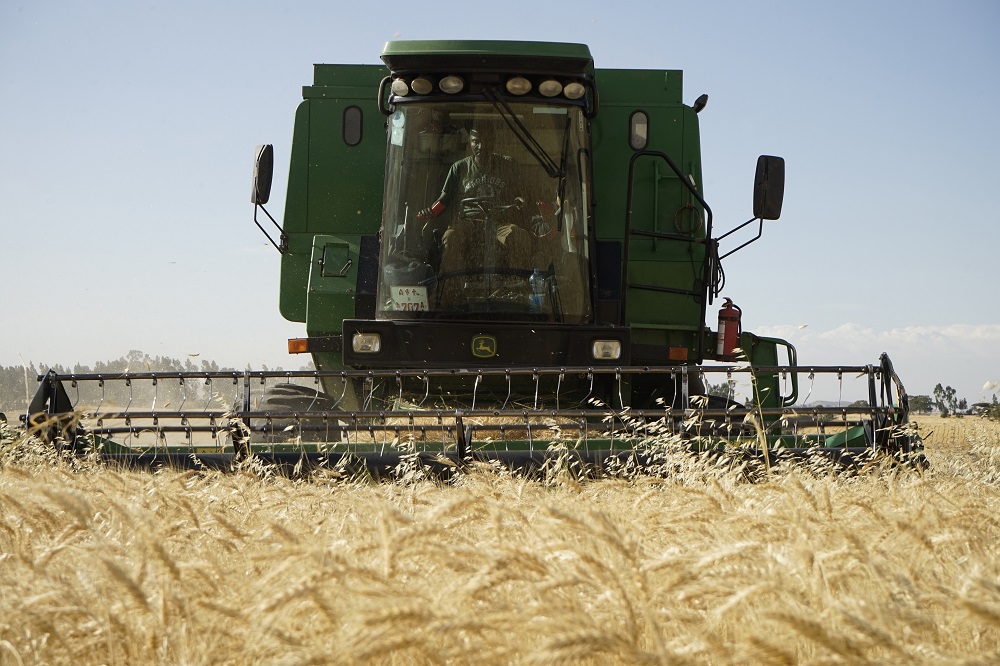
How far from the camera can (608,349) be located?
6.02 metres

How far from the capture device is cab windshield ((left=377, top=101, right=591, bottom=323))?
6086 mm

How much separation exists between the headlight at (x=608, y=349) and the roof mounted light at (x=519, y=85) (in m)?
1.58

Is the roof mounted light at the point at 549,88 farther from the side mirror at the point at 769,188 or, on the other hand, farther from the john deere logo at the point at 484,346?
the john deere logo at the point at 484,346

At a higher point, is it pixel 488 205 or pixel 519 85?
pixel 519 85

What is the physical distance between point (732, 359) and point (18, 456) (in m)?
4.55

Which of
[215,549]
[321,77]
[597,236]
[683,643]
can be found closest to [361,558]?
[215,549]

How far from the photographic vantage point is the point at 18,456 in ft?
16.0

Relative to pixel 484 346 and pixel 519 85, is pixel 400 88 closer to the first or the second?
pixel 519 85

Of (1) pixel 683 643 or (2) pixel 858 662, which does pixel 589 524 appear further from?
(2) pixel 858 662

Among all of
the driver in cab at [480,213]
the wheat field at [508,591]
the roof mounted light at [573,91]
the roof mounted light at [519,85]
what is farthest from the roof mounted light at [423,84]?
the wheat field at [508,591]

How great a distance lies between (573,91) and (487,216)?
93 centimetres

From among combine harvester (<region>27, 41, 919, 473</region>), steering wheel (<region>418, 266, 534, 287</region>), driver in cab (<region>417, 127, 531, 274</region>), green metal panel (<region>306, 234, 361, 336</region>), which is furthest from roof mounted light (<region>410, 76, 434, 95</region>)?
green metal panel (<region>306, 234, 361, 336</region>)

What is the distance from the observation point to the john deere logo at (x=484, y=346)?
5.93 metres

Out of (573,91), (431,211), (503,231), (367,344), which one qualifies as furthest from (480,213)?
(367,344)
